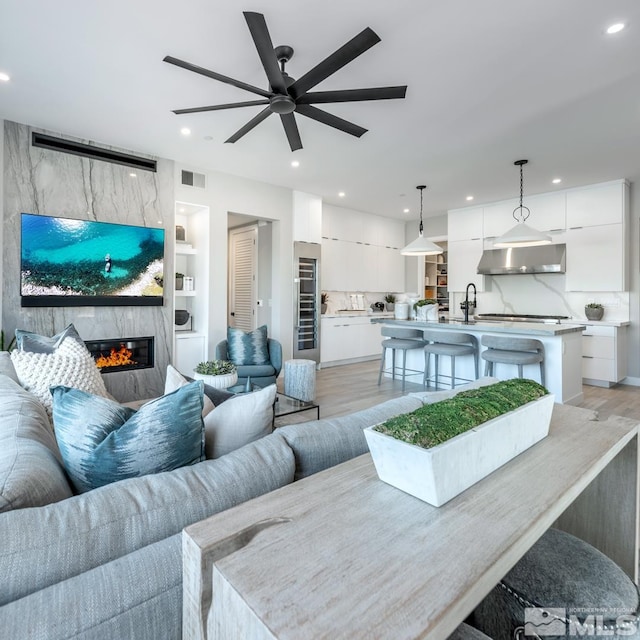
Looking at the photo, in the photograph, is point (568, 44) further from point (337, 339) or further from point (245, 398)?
point (337, 339)

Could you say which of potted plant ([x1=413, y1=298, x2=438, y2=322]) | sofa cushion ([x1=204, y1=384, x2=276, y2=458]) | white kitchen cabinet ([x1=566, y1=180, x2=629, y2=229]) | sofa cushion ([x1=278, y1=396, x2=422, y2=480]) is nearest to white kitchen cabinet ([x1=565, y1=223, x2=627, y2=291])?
white kitchen cabinet ([x1=566, y1=180, x2=629, y2=229])

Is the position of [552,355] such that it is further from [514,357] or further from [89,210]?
[89,210]

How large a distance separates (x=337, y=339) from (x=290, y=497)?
20.0 feet

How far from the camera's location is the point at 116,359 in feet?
14.4

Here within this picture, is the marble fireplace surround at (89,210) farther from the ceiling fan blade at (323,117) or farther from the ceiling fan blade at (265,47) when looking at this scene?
the ceiling fan blade at (265,47)

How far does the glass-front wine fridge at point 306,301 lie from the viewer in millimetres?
6055

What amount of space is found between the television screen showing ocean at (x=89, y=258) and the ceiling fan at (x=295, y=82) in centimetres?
213

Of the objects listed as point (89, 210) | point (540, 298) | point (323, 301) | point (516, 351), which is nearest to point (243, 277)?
point (323, 301)

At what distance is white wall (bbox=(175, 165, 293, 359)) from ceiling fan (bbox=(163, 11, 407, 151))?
2334 millimetres

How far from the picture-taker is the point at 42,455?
38.9 inches

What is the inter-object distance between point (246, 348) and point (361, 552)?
162 inches

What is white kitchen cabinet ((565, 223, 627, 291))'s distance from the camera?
17.7 feet

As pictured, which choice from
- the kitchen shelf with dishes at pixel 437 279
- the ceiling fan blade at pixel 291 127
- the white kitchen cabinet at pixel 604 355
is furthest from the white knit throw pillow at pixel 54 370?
the kitchen shelf with dishes at pixel 437 279

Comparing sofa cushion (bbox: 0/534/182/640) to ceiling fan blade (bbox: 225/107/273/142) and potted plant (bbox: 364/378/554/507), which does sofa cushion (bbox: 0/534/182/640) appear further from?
ceiling fan blade (bbox: 225/107/273/142)
